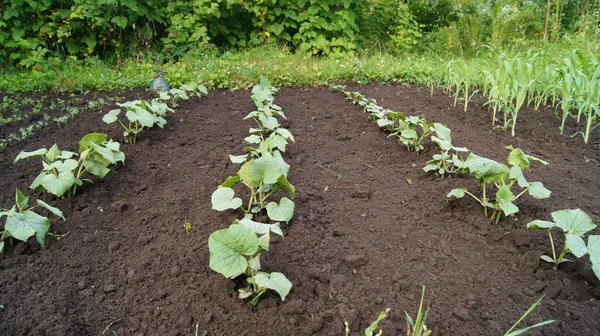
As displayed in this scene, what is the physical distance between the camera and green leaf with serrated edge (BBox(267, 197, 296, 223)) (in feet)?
6.25

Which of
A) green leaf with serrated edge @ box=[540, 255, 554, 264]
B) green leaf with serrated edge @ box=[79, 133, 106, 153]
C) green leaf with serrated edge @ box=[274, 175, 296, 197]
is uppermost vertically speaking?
green leaf with serrated edge @ box=[79, 133, 106, 153]

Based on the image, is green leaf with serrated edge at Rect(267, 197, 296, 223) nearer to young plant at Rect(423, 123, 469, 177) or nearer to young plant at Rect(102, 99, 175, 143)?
young plant at Rect(423, 123, 469, 177)

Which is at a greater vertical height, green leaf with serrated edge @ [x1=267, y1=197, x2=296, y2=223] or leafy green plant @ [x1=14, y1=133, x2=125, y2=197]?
leafy green plant @ [x1=14, y1=133, x2=125, y2=197]

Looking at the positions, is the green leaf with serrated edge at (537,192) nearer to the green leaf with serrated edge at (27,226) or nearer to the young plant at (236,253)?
the young plant at (236,253)

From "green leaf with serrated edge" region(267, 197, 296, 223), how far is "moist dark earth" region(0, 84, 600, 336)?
108mm

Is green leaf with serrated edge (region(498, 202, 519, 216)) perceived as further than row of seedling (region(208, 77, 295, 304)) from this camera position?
Yes

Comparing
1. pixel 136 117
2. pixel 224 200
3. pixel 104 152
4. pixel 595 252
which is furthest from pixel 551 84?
pixel 104 152

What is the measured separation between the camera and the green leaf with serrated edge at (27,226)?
72.6 inches

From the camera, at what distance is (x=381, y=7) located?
809 cm

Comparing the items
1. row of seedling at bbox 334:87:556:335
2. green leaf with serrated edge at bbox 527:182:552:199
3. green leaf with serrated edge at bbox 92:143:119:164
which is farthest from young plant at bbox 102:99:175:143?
green leaf with serrated edge at bbox 527:182:552:199

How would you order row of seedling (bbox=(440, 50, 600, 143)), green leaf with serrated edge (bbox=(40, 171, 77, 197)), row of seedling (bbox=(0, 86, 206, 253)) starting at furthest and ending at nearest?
row of seedling (bbox=(440, 50, 600, 143)), green leaf with serrated edge (bbox=(40, 171, 77, 197)), row of seedling (bbox=(0, 86, 206, 253))

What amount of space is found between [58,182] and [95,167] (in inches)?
9.5

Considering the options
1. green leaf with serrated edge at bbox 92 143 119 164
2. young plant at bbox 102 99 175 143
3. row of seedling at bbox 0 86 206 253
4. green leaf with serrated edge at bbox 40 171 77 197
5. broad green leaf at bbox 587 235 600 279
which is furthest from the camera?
young plant at bbox 102 99 175 143

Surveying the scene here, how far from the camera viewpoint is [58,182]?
2182 millimetres
